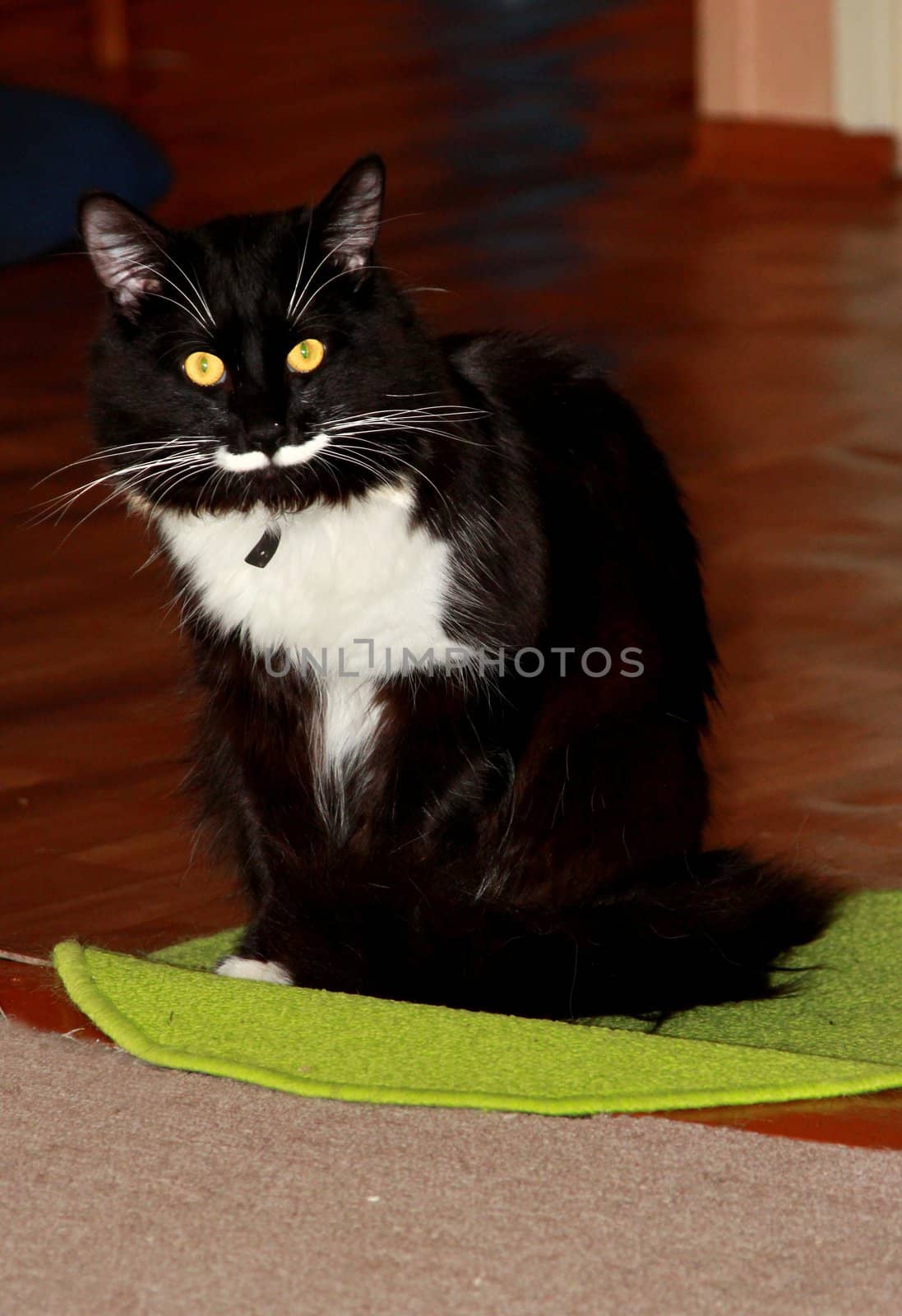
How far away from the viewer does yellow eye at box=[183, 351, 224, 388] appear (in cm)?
196

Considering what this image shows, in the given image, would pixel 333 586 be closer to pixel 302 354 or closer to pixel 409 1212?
pixel 302 354

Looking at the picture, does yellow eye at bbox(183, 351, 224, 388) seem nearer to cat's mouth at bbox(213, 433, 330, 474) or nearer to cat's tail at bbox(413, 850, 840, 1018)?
cat's mouth at bbox(213, 433, 330, 474)

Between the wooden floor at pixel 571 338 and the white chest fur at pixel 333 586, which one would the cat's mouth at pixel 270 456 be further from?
the wooden floor at pixel 571 338

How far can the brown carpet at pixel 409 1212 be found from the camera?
1.51m

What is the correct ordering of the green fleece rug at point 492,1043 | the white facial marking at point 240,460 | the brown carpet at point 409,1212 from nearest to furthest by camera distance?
the brown carpet at point 409,1212
the green fleece rug at point 492,1043
the white facial marking at point 240,460

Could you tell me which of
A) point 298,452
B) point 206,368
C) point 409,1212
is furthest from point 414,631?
point 409,1212

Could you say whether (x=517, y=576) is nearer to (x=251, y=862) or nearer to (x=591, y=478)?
(x=591, y=478)

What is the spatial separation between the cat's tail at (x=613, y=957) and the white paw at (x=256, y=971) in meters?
0.19

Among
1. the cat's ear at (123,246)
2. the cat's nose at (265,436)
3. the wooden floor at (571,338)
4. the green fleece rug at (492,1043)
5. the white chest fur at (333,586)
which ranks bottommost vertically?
the wooden floor at (571,338)

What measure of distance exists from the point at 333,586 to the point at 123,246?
1.25ft

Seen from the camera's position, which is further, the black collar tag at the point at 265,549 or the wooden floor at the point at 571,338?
the wooden floor at the point at 571,338

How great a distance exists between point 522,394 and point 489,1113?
2.57 feet

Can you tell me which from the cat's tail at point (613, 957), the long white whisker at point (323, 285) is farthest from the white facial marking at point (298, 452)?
the cat's tail at point (613, 957)

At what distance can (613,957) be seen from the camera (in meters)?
1.98
